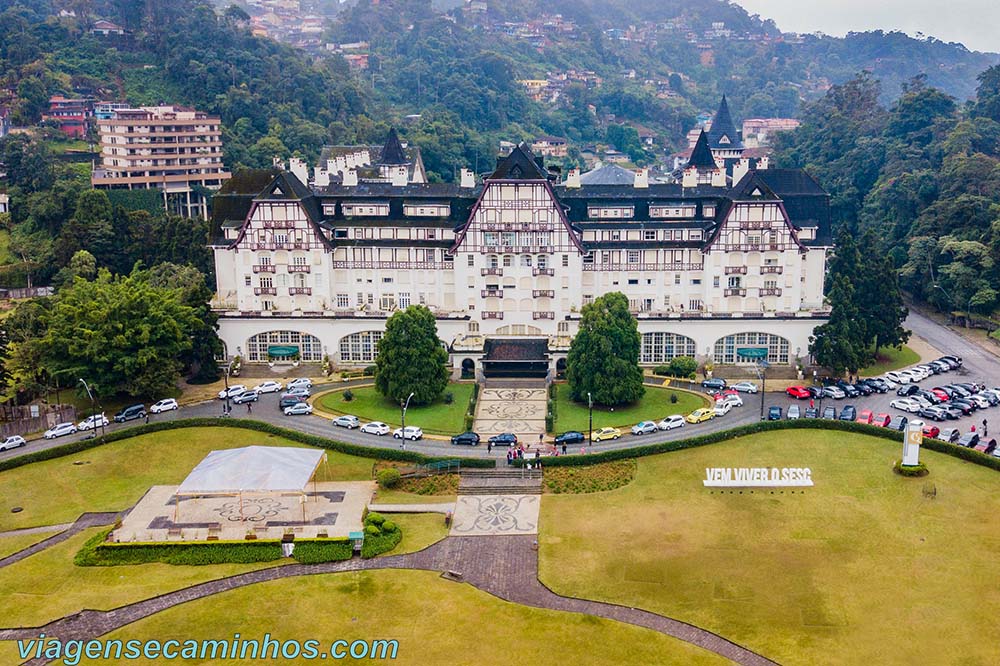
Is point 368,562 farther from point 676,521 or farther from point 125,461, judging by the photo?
point 125,461

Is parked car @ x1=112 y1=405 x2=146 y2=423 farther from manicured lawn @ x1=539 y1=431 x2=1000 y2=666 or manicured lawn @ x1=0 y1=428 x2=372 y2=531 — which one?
manicured lawn @ x1=539 y1=431 x2=1000 y2=666

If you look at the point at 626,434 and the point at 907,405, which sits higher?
the point at 907,405

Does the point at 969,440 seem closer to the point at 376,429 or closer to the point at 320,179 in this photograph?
the point at 376,429

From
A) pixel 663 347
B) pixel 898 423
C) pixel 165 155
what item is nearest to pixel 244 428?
pixel 663 347

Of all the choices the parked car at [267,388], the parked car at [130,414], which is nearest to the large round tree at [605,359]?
the parked car at [267,388]

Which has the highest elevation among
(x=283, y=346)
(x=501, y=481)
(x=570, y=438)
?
(x=283, y=346)
